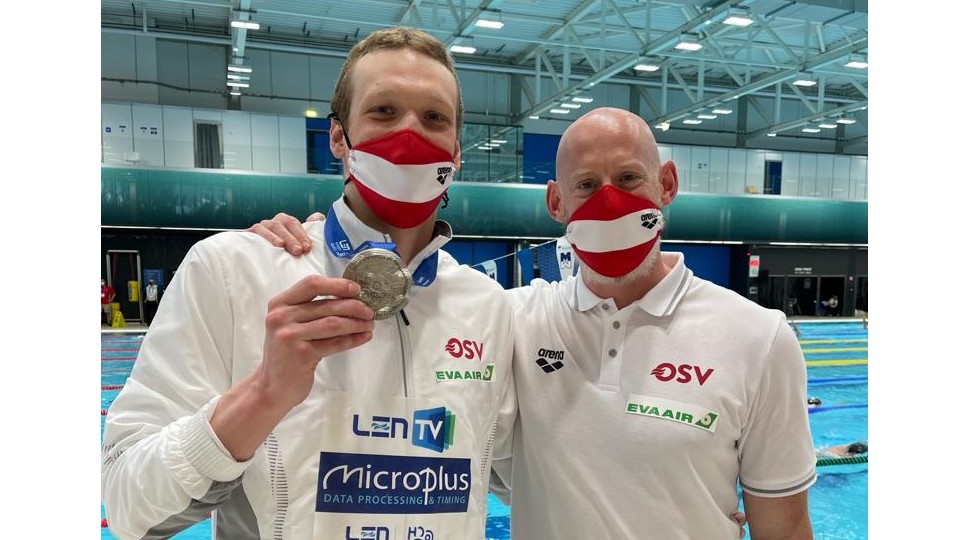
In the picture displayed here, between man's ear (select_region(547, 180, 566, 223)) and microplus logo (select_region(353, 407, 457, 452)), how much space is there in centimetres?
86

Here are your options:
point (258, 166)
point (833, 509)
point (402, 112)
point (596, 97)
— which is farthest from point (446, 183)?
point (596, 97)

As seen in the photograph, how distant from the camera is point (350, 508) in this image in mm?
1496

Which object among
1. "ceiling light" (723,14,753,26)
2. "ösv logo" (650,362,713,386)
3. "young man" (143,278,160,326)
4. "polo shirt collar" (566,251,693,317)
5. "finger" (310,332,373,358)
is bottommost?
"young man" (143,278,160,326)

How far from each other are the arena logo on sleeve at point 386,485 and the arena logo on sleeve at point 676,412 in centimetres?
62

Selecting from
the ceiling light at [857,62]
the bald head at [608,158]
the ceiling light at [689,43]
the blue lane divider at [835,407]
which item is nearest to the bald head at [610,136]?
the bald head at [608,158]

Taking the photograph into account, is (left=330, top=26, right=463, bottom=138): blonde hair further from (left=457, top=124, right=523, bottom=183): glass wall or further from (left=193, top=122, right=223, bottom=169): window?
(left=457, top=124, right=523, bottom=183): glass wall

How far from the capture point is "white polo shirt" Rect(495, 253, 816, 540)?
1835mm

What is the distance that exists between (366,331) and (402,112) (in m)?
0.70

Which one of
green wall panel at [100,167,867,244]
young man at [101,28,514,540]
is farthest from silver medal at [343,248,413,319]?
green wall panel at [100,167,867,244]

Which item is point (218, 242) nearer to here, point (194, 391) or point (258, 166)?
point (194, 391)

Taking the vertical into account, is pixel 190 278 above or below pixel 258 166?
below

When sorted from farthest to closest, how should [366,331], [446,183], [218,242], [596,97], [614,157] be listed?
[596,97] < [614,157] < [446,183] < [218,242] < [366,331]

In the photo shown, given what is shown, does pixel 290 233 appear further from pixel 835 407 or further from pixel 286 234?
pixel 835 407

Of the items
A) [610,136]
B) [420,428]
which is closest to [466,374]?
[420,428]
